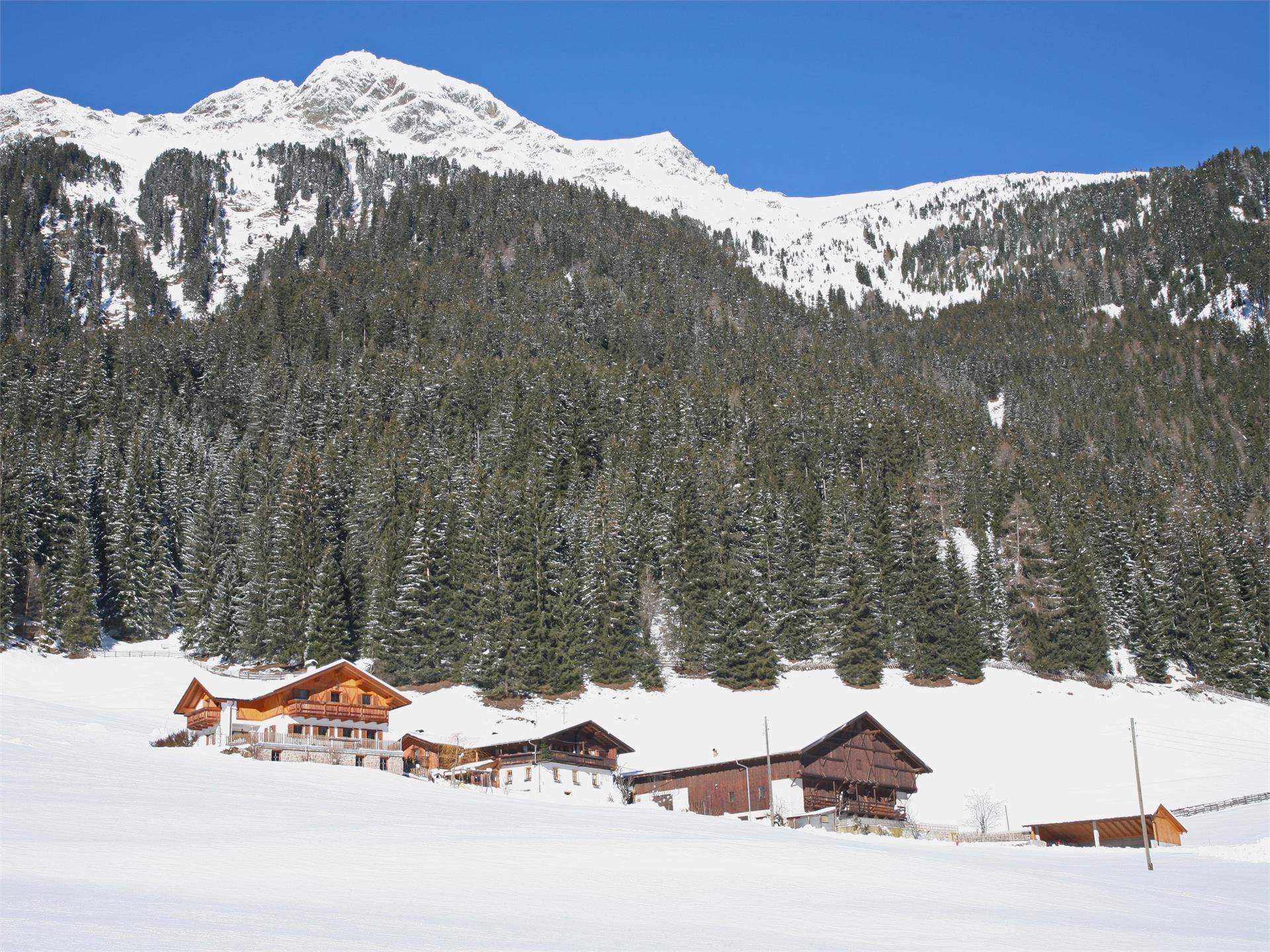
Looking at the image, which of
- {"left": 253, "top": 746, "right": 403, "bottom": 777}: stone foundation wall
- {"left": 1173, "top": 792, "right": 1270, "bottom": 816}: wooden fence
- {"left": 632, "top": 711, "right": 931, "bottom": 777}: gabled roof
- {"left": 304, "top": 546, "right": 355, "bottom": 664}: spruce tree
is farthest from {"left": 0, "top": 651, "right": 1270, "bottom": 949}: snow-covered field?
{"left": 304, "top": 546, "right": 355, "bottom": 664}: spruce tree

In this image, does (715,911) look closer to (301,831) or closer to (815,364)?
(301,831)

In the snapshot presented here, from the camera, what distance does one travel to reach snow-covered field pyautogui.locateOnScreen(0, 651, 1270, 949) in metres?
15.9

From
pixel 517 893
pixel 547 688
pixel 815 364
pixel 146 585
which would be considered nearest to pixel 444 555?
pixel 547 688

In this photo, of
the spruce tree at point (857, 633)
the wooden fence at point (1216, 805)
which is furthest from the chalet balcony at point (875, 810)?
the spruce tree at point (857, 633)

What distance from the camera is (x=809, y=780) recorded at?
56344mm

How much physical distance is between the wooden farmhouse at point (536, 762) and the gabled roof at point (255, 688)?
9.11 feet

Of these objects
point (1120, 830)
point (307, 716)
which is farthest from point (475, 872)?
point (1120, 830)

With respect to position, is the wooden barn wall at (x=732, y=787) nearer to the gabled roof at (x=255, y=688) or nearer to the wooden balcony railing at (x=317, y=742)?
the wooden balcony railing at (x=317, y=742)

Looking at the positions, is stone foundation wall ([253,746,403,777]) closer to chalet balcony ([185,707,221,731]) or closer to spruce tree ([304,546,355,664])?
chalet balcony ([185,707,221,731])

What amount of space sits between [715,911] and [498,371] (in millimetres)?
100432

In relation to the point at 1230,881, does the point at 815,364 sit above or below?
above

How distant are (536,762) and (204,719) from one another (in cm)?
1727

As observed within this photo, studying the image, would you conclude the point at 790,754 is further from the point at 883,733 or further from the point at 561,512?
the point at 561,512

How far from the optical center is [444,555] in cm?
8069
